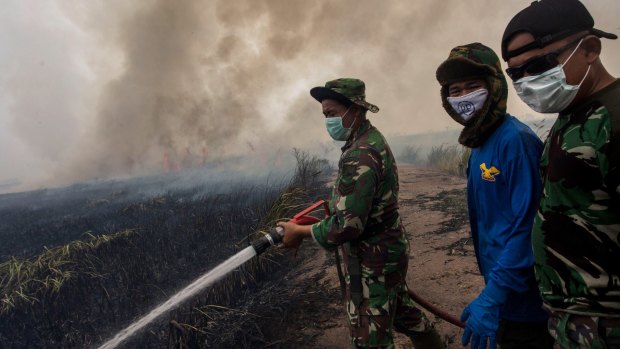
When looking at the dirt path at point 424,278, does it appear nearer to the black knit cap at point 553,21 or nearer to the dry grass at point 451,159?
the black knit cap at point 553,21

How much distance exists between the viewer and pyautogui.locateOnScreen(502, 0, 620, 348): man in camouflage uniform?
103cm

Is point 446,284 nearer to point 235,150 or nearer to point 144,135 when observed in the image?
point 235,150

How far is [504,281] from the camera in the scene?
143 centimetres

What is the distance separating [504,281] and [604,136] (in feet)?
2.29

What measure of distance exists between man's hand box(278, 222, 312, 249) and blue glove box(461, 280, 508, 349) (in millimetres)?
A: 1041

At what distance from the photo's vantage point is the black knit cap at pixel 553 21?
117cm

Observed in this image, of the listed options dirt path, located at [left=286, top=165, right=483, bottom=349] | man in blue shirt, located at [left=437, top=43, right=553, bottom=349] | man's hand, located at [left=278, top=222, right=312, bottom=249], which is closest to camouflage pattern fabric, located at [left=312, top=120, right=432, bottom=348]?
man's hand, located at [left=278, top=222, right=312, bottom=249]

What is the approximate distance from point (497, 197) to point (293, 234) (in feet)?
4.00

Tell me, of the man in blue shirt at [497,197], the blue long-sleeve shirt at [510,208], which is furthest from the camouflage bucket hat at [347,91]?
the blue long-sleeve shirt at [510,208]

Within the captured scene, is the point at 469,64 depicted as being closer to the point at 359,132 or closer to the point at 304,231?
the point at 359,132

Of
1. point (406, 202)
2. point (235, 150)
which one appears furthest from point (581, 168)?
point (235, 150)

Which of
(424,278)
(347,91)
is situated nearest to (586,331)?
(347,91)

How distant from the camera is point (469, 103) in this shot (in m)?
1.72

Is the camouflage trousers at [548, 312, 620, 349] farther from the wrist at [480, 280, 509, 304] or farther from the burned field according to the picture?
the burned field
